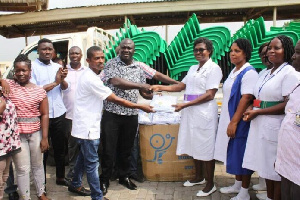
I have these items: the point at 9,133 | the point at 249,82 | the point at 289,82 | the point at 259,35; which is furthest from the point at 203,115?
the point at 9,133

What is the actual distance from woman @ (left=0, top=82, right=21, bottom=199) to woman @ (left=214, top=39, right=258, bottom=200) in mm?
2132

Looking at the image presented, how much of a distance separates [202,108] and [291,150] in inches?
59.6

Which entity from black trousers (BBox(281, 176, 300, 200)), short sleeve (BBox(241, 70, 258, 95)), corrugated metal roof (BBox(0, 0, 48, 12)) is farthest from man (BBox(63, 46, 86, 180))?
corrugated metal roof (BBox(0, 0, 48, 12))

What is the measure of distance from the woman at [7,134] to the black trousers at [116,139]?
983mm

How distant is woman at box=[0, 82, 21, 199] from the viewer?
2.54 m

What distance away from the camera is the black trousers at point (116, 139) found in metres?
3.33

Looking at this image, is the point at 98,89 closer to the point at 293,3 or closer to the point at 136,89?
the point at 136,89

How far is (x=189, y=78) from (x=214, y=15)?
6.65 meters

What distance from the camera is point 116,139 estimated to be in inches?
134

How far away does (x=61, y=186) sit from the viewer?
12.2 ft

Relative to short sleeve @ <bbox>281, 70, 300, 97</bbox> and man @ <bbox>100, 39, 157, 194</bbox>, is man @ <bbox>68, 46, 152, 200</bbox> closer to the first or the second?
man @ <bbox>100, 39, 157, 194</bbox>

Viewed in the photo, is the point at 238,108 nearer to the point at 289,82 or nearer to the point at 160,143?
the point at 289,82

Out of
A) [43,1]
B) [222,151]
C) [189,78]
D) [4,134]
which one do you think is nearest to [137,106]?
[189,78]

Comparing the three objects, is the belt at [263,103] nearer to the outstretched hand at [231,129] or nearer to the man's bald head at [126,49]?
the outstretched hand at [231,129]
